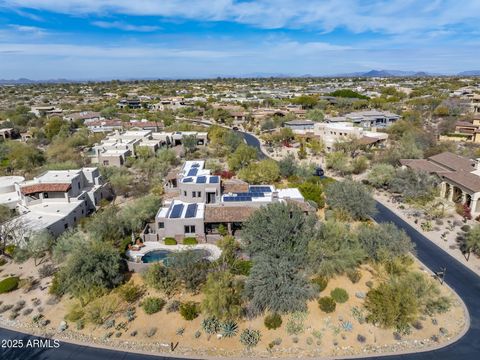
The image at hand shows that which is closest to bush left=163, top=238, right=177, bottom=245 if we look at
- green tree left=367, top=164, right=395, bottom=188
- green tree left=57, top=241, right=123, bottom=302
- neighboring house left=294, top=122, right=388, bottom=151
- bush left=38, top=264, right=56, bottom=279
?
green tree left=57, top=241, right=123, bottom=302

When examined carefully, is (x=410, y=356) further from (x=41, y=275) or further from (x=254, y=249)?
(x=41, y=275)

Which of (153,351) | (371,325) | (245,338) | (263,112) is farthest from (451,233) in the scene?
(263,112)

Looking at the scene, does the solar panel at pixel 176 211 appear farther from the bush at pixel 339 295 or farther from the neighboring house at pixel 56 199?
the bush at pixel 339 295

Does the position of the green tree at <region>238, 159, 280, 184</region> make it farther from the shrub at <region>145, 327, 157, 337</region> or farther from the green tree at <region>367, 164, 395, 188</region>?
the shrub at <region>145, 327, 157, 337</region>

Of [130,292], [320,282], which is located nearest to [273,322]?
[320,282]

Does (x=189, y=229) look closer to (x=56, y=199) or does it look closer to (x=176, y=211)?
(x=176, y=211)

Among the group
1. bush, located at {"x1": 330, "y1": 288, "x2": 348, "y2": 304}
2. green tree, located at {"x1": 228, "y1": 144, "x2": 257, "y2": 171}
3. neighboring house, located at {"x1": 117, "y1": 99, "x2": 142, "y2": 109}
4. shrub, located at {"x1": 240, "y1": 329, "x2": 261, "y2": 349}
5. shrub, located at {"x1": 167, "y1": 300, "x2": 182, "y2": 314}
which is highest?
neighboring house, located at {"x1": 117, "y1": 99, "x2": 142, "y2": 109}
